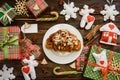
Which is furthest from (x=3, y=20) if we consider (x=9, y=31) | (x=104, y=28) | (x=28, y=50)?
(x=104, y=28)

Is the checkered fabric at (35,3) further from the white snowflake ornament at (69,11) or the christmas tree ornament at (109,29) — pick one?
the christmas tree ornament at (109,29)

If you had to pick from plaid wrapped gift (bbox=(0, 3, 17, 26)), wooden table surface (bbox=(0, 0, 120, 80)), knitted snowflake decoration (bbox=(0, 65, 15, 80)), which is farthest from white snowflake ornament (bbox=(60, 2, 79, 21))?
knitted snowflake decoration (bbox=(0, 65, 15, 80))

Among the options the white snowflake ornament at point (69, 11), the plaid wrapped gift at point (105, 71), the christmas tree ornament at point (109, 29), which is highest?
the white snowflake ornament at point (69, 11)

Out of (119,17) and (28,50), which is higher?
(119,17)

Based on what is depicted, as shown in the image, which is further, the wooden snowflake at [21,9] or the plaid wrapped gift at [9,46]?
the wooden snowflake at [21,9]

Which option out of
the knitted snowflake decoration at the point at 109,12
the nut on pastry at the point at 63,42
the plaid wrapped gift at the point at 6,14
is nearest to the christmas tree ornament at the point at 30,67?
the nut on pastry at the point at 63,42

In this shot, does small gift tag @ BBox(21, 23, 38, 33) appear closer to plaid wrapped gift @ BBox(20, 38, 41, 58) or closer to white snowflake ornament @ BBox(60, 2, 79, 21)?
plaid wrapped gift @ BBox(20, 38, 41, 58)

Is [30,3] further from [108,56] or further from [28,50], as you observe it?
[108,56]

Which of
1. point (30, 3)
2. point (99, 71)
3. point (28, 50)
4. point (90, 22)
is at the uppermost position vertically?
point (30, 3)
